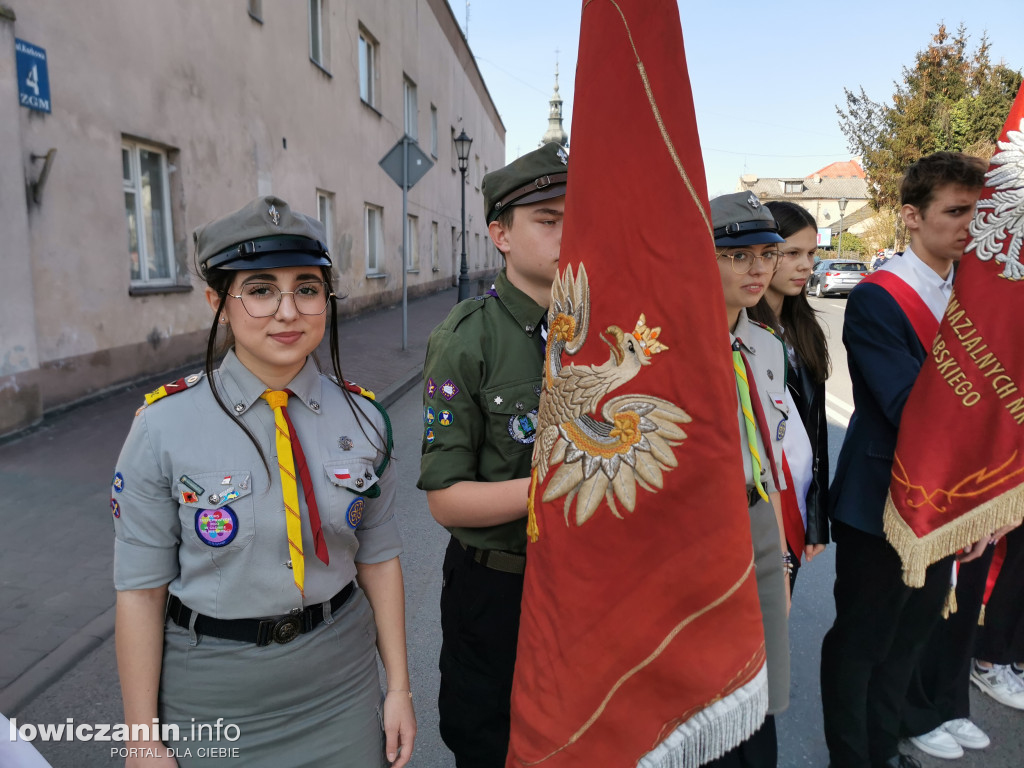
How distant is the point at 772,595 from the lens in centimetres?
186

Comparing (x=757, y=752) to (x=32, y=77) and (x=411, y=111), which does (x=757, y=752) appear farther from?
(x=411, y=111)

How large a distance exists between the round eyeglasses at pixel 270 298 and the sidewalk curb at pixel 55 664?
2.38 meters

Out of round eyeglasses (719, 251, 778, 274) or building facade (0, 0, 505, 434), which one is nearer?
round eyeglasses (719, 251, 778, 274)

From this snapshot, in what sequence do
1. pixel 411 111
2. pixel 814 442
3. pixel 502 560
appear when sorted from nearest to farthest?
pixel 502 560 < pixel 814 442 < pixel 411 111

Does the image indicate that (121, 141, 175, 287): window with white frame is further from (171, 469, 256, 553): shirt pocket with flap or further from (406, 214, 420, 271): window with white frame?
(406, 214, 420, 271): window with white frame

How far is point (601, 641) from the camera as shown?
1.25 metres

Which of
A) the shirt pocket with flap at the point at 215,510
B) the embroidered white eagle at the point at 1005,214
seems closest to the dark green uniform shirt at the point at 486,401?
the shirt pocket with flap at the point at 215,510

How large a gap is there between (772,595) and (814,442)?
1032 millimetres

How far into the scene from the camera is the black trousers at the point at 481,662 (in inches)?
72.8

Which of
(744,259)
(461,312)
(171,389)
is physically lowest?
(171,389)

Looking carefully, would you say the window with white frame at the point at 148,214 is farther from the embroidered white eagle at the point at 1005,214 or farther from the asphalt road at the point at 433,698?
the embroidered white eagle at the point at 1005,214

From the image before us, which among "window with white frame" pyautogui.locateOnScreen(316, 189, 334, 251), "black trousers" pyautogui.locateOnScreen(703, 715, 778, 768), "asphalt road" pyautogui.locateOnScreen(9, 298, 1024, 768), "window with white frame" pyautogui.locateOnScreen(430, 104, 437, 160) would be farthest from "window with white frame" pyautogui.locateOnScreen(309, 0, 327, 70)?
"black trousers" pyautogui.locateOnScreen(703, 715, 778, 768)

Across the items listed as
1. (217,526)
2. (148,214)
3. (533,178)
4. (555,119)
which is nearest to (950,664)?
(533,178)

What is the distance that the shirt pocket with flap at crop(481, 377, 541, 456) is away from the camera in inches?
69.4
